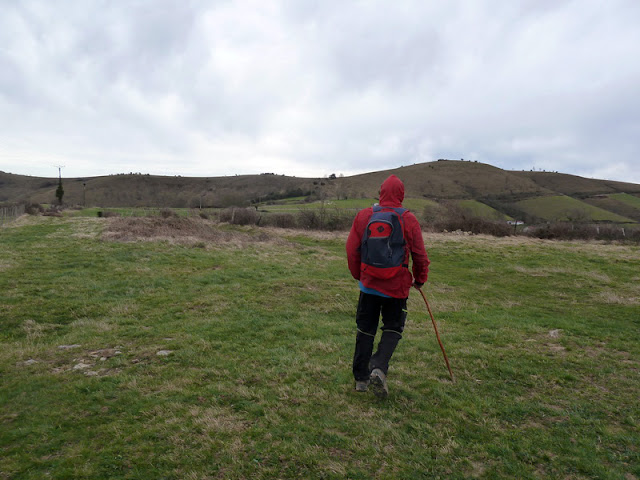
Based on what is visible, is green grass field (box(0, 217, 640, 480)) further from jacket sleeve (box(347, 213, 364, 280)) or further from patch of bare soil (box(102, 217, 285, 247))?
patch of bare soil (box(102, 217, 285, 247))

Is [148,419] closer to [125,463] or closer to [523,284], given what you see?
A: [125,463]

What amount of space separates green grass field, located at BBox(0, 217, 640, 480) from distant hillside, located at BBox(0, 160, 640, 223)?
248 ft

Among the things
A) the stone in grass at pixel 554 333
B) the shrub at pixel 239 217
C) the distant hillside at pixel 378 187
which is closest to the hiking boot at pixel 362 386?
the stone in grass at pixel 554 333

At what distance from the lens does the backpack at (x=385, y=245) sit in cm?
411

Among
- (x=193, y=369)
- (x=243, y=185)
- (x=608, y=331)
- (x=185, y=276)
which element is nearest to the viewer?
(x=193, y=369)

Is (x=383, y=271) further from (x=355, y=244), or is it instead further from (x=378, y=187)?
(x=378, y=187)

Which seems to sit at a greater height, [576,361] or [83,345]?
[576,361]

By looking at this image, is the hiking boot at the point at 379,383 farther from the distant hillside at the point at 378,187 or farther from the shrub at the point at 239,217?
the distant hillside at the point at 378,187

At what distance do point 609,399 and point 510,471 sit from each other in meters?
2.40

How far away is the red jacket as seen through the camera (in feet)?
13.8

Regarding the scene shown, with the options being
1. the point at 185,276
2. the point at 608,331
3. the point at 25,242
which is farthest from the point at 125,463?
the point at 25,242

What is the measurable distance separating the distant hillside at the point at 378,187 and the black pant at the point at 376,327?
80766mm

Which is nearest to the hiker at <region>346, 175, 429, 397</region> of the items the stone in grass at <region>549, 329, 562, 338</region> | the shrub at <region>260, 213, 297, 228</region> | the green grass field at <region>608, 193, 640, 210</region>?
the stone in grass at <region>549, 329, 562, 338</region>

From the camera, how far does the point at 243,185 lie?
444 ft
